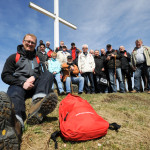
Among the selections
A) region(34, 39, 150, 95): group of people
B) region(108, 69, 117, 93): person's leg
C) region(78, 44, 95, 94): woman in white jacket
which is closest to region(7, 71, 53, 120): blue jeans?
region(34, 39, 150, 95): group of people

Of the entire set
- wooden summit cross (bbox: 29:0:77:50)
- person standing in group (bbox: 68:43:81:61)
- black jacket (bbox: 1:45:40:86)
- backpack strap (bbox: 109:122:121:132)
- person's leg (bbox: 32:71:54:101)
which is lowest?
backpack strap (bbox: 109:122:121:132)

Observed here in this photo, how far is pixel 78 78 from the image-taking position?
20.1 ft

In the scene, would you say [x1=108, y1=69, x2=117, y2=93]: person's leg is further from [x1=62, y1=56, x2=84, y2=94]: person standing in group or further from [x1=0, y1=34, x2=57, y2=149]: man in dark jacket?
[x1=0, y1=34, x2=57, y2=149]: man in dark jacket

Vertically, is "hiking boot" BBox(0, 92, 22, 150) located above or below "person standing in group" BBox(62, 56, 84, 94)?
below

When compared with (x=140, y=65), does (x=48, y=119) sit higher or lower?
lower

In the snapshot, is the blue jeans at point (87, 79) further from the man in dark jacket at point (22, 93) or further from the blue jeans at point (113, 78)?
the man in dark jacket at point (22, 93)

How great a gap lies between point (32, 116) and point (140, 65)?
21.1 feet

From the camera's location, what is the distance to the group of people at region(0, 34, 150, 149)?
4.96 feet

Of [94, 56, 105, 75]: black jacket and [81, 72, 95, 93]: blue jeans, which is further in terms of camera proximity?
[94, 56, 105, 75]: black jacket

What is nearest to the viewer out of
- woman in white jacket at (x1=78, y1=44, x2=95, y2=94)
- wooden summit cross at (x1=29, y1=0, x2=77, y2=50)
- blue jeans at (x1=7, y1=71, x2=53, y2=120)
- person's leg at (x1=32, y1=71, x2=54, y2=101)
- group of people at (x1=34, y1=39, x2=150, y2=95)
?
blue jeans at (x1=7, y1=71, x2=53, y2=120)

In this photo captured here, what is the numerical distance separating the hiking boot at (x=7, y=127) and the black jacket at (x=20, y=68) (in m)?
1.14

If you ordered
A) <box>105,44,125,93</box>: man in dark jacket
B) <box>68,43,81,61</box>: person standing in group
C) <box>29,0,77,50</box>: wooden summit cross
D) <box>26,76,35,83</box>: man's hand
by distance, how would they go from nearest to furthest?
<box>26,76,35,83</box>: man's hand → <box>105,44,125,93</box>: man in dark jacket → <box>68,43,81,61</box>: person standing in group → <box>29,0,77,50</box>: wooden summit cross

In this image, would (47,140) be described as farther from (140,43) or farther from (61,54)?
(140,43)

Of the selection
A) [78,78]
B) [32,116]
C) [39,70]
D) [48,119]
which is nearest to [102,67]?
[78,78]
